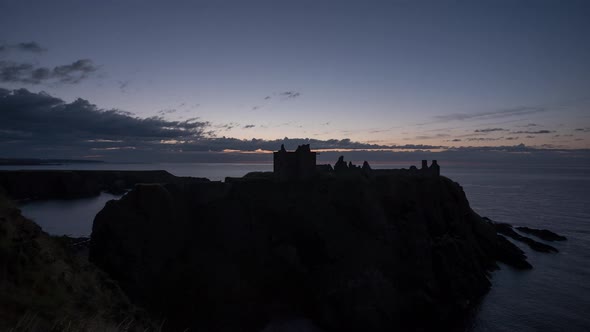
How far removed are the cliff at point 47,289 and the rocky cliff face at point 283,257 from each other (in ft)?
56.3

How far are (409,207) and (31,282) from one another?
36.7 meters

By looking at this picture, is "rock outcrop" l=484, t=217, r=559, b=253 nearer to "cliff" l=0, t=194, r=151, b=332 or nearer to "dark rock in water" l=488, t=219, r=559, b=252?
"dark rock in water" l=488, t=219, r=559, b=252

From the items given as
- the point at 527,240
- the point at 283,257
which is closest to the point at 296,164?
the point at 283,257

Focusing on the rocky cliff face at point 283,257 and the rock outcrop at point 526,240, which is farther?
the rock outcrop at point 526,240

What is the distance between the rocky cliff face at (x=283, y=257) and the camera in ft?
93.6

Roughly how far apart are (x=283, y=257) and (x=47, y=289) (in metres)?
24.6

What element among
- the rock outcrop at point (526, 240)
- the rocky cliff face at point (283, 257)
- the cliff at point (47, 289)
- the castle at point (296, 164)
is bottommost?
the rock outcrop at point (526, 240)

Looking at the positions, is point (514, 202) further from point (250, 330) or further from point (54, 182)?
point (54, 182)

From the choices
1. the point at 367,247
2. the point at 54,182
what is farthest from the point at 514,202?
the point at 54,182

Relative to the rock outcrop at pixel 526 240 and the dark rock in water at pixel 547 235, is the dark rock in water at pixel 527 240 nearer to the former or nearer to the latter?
the rock outcrop at pixel 526 240

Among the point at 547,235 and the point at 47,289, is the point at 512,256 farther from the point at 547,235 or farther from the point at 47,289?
the point at 47,289

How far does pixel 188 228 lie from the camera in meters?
33.4

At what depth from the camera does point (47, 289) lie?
8922 millimetres

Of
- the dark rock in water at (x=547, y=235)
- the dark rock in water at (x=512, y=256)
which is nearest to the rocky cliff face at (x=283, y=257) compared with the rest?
the dark rock in water at (x=512, y=256)
